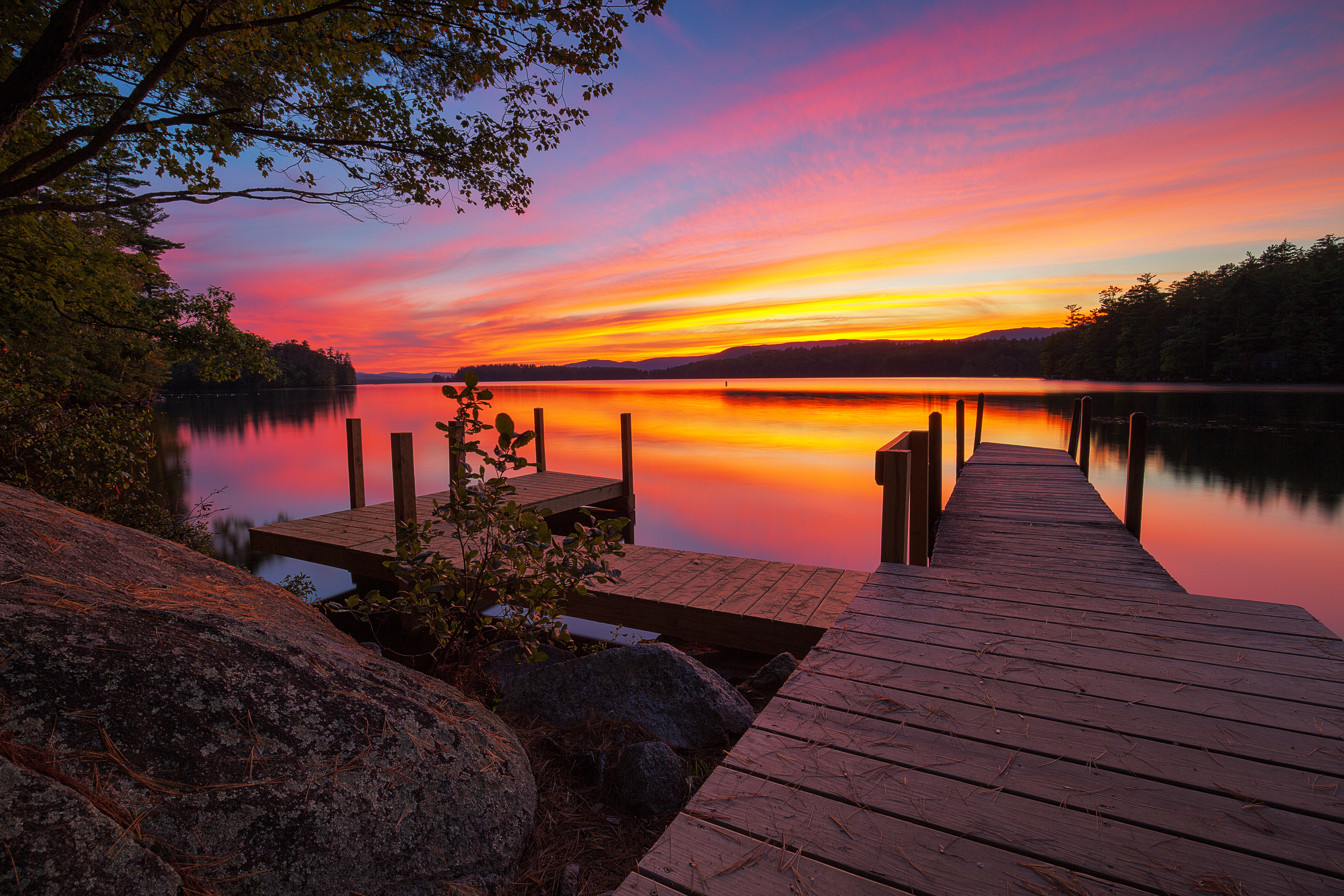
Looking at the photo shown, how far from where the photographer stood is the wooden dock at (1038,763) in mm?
1460

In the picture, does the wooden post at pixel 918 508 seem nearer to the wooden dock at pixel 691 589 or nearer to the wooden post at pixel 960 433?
the wooden dock at pixel 691 589

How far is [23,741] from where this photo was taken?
4.50 ft

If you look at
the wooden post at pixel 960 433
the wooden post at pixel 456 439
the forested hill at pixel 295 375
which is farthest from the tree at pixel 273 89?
the forested hill at pixel 295 375

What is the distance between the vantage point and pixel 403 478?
24.5ft

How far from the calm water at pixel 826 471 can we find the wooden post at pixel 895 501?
26.2ft

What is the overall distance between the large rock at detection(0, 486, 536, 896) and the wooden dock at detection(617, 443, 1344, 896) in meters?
0.96

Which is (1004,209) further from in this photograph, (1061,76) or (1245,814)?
(1245,814)

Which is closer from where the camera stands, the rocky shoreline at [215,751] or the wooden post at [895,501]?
the rocky shoreline at [215,751]

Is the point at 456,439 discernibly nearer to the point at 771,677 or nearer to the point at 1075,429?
the point at 771,677

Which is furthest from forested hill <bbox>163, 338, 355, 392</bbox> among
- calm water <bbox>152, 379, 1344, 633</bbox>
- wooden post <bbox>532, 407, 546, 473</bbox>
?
wooden post <bbox>532, 407, 546, 473</bbox>

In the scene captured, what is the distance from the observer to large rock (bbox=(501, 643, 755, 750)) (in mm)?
3621

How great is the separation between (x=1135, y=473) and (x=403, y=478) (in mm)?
9122

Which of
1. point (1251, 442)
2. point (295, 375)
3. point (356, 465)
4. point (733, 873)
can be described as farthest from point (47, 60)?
point (295, 375)

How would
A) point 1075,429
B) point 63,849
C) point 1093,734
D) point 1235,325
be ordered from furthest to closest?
point 1235,325, point 1075,429, point 1093,734, point 63,849
